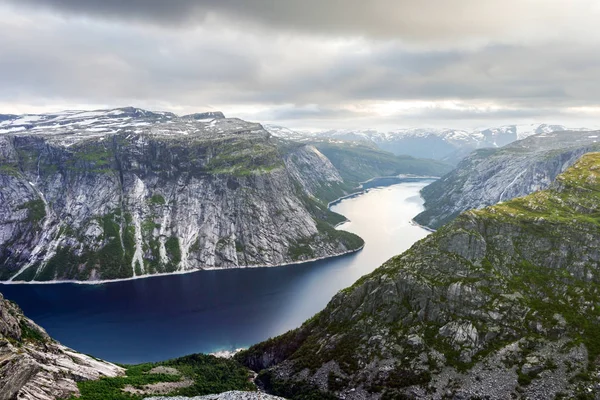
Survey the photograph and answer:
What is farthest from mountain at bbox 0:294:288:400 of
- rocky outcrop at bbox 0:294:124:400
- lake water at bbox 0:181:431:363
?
lake water at bbox 0:181:431:363

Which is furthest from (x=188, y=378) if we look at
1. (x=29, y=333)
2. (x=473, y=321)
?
(x=473, y=321)

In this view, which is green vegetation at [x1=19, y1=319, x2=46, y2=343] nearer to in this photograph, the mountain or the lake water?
the mountain

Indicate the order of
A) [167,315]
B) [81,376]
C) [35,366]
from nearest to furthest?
[35,366] → [81,376] → [167,315]

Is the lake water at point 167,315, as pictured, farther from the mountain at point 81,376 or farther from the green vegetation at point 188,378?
the mountain at point 81,376

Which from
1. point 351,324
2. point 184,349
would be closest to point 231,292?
point 184,349

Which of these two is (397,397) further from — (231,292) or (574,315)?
(231,292)

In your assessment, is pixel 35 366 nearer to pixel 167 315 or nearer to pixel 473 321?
pixel 473 321

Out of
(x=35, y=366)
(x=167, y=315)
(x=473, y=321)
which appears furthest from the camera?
(x=167, y=315)
